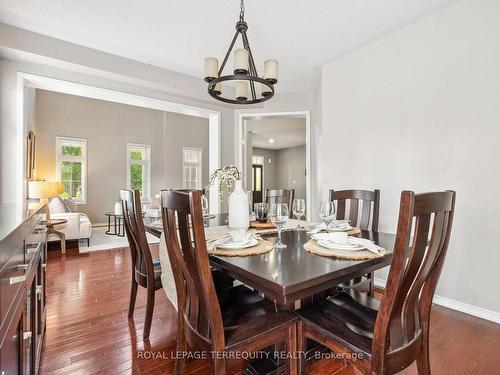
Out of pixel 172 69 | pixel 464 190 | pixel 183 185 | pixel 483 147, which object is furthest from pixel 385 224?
pixel 183 185

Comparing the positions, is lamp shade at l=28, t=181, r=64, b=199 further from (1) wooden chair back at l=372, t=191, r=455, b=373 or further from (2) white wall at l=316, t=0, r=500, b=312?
(1) wooden chair back at l=372, t=191, r=455, b=373

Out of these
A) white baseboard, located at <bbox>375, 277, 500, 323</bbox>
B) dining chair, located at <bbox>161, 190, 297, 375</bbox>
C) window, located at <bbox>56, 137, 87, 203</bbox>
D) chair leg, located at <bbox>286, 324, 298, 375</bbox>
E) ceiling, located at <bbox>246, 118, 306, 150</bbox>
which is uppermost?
ceiling, located at <bbox>246, 118, 306, 150</bbox>

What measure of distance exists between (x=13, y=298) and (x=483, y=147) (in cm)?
293

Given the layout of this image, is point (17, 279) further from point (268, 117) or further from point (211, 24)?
point (268, 117)

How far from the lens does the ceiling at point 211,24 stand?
2240mm

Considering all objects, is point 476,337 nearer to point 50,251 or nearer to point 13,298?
point 13,298

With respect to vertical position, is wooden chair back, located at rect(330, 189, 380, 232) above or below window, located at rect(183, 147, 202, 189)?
below

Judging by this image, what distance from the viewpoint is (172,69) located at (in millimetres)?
3463

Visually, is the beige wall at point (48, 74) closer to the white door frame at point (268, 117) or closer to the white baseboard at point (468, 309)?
the white door frame at point (268, 117)

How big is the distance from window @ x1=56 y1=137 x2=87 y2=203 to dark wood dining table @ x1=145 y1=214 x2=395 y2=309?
7.08 meters

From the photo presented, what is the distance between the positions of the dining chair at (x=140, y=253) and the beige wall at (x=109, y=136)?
5.93m

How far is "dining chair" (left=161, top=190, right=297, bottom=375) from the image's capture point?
0.95 metres

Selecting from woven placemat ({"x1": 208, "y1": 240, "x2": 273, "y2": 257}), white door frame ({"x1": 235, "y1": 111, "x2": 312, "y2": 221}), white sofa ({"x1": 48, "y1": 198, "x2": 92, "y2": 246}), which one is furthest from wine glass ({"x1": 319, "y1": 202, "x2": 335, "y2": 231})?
white sofa ({"x1": 48, "y1": 198, "x2": 92, "y2": 246})

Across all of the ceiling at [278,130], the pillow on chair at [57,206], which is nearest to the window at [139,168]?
the pillow on chair at [57,206]
